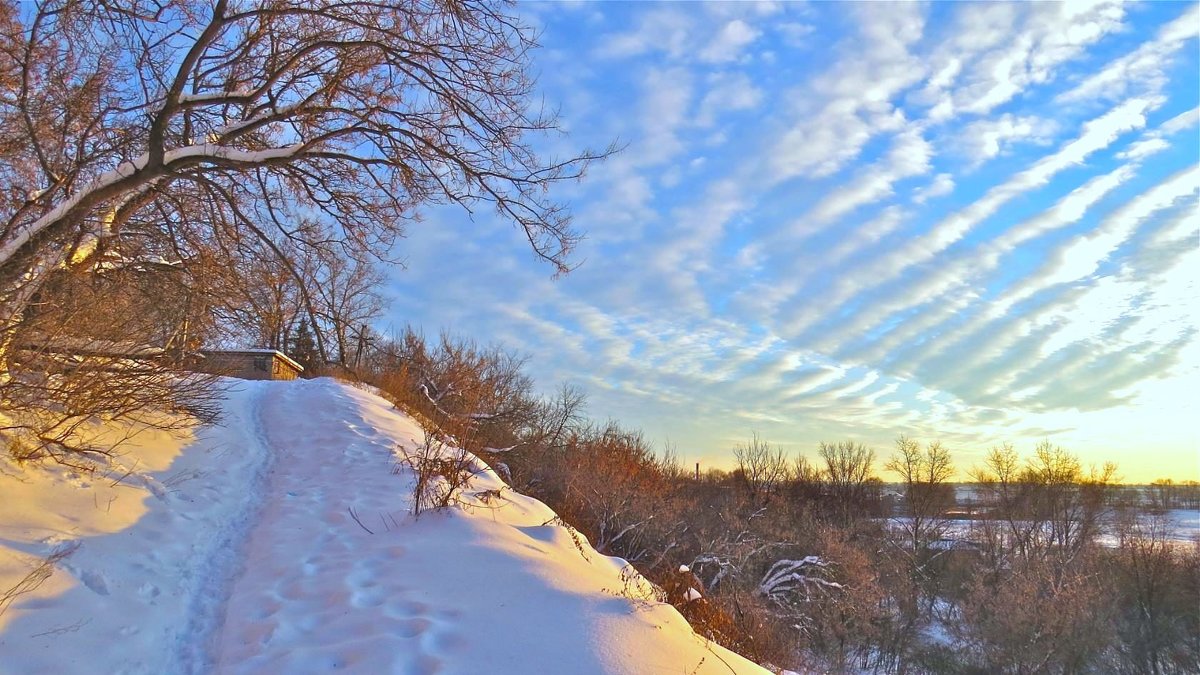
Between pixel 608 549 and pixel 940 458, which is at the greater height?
pixel 940 458

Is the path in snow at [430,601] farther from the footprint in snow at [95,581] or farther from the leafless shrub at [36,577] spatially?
the leafless shrub at [36,577]

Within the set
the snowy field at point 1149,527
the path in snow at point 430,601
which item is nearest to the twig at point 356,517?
the path in snow at point 430,601

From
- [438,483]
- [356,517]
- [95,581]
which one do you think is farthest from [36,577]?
[438,483]

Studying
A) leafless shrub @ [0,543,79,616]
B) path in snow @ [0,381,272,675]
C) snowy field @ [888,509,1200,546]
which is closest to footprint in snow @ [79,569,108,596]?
path in snow @ [0,381,272,675]


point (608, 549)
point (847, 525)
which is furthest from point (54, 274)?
point (847, 525)

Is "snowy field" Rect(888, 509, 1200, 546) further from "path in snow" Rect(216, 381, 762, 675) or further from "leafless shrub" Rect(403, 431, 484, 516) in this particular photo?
"path in snow" Rect(216, 381, 762, 675)

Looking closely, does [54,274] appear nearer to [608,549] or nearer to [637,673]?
[637,673]

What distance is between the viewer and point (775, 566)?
26.5 m

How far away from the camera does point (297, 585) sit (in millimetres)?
5301

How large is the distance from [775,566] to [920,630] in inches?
539

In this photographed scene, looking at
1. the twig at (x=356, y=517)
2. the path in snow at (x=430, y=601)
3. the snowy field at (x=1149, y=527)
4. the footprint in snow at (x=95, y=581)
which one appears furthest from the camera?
the snowy field at (x=1149, y=527)

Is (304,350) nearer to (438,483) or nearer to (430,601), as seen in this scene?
(438,483)

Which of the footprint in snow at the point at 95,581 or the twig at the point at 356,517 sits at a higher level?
the twig at the point at 356,517

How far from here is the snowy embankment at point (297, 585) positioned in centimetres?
404
